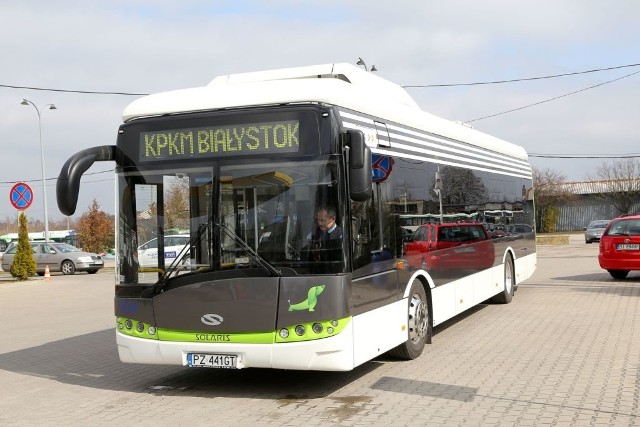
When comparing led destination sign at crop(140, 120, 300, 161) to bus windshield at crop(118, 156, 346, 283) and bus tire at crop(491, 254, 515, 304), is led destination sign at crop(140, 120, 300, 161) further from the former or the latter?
bus tire at crop(491, 254, 515, 304)

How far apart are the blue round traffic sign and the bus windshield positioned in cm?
1967

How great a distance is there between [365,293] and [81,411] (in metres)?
2.84

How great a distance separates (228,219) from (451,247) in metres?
4.28

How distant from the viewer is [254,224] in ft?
23.6

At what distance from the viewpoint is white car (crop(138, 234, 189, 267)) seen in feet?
24.6

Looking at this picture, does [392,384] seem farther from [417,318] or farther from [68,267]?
[68,267]

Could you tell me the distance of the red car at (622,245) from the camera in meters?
17.7

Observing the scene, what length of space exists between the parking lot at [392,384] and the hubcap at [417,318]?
297 mm

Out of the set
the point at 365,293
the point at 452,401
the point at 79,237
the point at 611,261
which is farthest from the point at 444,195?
the point at 79,237

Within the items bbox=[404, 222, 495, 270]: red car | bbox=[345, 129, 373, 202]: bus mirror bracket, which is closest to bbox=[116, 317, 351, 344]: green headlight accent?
bbox=[345, 129, 373, 202]: bus mirror bracket

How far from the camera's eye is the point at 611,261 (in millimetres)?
18078

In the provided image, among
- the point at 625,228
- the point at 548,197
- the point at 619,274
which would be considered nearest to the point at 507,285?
the point at 625,228

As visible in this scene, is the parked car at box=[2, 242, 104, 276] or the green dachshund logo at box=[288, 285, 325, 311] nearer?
the green dachshund logo at box=[288, 285, 325, 311]

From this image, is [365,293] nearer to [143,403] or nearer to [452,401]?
[452,401]
